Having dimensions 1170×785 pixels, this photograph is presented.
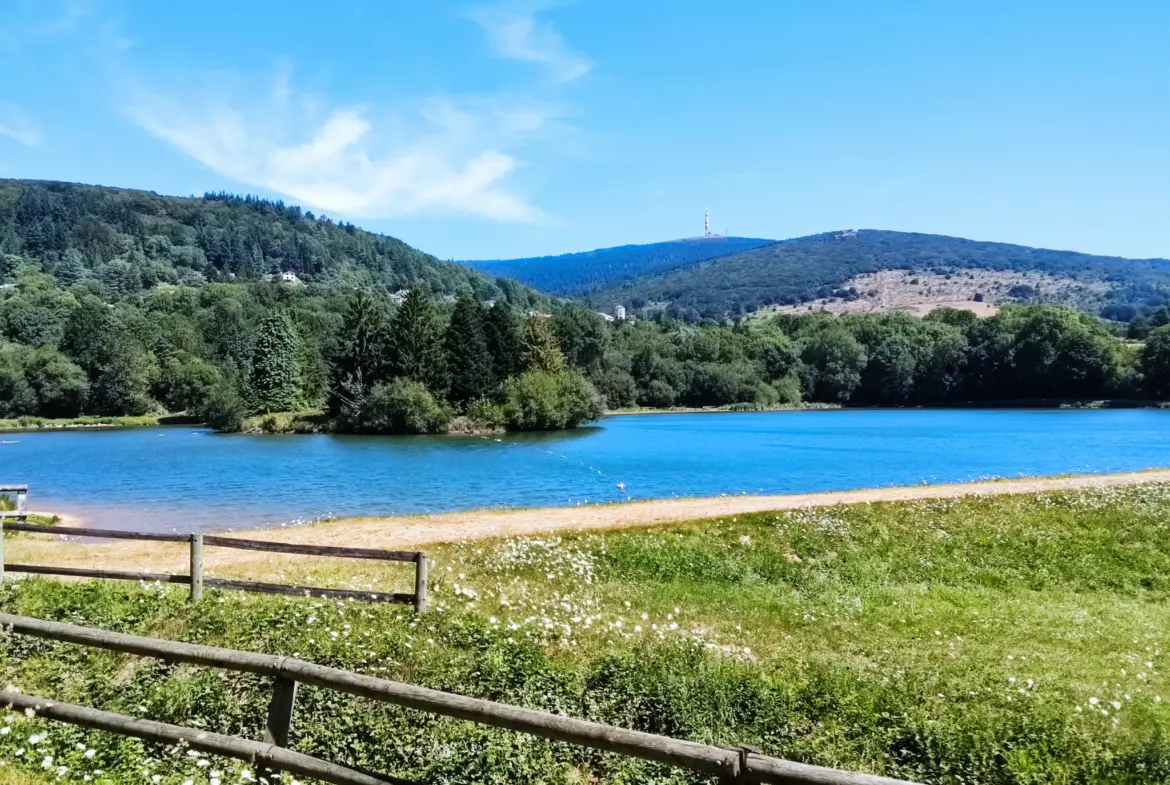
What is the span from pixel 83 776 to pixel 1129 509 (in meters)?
29.9

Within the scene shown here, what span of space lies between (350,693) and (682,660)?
273 inches

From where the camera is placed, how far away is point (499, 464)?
2176 inches

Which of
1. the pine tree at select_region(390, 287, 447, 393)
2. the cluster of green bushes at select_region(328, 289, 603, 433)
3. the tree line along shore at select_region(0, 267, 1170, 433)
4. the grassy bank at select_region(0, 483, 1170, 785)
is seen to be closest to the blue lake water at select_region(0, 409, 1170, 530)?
the cluster of green bushes at select_region(328, 289, 603, 433)

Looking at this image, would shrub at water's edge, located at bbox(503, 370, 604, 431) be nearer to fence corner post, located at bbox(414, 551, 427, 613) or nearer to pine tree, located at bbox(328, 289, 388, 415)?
pine tree, located at bbox(328, 289, 388, 415)

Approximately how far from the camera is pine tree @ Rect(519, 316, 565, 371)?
99.9 metres

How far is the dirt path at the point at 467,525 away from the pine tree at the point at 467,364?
63.8m

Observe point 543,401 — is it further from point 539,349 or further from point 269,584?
point 269,584

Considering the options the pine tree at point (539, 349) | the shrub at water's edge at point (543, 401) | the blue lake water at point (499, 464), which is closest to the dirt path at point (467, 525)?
the blue lake water at point (499, 464)

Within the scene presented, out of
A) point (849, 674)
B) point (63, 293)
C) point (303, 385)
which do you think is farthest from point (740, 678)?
point (63, 293)

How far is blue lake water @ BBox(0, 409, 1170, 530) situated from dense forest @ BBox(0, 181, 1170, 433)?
7448 mm

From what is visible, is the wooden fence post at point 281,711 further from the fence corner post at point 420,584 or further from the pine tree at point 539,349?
the pine tree at point 539,349

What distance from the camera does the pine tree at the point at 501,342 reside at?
97188 mm

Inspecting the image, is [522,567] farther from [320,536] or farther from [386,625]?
[320,536]

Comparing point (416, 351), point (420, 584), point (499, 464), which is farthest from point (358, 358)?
point (420, 584)
